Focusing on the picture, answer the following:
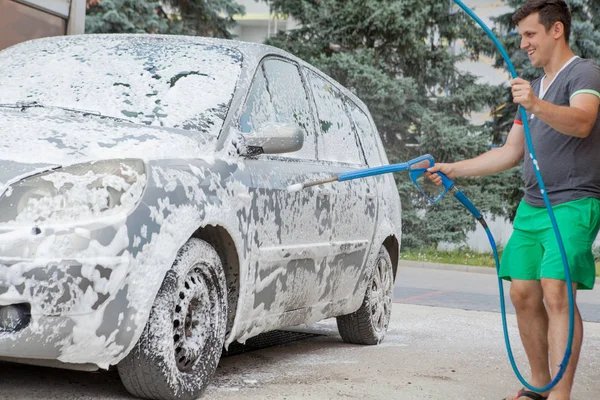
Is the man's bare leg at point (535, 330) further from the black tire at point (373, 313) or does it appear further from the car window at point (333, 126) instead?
the black tire at point (373, 313)

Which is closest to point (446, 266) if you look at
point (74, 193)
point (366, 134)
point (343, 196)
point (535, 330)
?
point (366, 134)

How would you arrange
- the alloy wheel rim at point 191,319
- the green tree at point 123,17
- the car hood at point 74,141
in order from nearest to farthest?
the car hood at point 74,141, the alloy wheel rim at point 191,319, the green tree at point 123,17

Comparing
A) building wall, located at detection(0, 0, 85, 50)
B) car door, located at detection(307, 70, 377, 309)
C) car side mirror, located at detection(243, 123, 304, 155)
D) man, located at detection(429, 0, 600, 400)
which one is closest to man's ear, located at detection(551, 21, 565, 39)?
man, located at detection(429, 0, 600, 400)

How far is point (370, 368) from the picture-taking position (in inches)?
231

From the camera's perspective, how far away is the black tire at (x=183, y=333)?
4156 mm

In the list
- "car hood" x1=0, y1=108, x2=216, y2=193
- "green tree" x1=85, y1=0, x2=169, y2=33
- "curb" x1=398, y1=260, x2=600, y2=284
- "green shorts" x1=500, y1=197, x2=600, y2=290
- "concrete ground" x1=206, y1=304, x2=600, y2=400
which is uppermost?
"green tree" x1=85, y1=0, x2=169, y2=33

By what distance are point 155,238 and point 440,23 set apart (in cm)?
1943

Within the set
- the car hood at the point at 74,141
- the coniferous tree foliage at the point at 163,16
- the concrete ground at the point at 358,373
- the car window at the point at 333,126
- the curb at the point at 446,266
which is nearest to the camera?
the car hood at the point at 74,141

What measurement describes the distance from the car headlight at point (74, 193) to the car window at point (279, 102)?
1087 millimetres

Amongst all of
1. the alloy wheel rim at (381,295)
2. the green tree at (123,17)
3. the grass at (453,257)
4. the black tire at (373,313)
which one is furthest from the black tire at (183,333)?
the green tree at (123,17)

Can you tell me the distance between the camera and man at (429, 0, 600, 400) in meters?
4.48

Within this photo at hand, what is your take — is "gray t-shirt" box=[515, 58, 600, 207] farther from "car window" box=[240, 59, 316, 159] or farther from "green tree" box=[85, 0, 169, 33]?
"green tree" box=[85, 0, 169, 33]

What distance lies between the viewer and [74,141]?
4145 millimetres

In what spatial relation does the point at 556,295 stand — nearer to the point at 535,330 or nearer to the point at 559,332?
the point at 559,332
